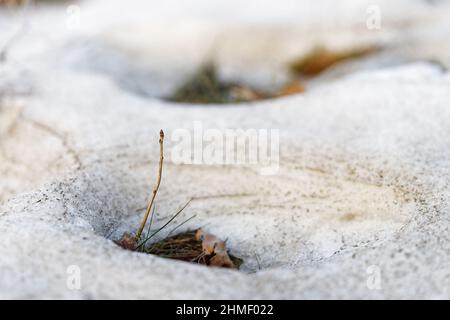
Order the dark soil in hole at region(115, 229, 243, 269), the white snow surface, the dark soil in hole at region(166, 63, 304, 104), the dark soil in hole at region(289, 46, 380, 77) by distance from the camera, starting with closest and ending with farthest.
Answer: the white snow surface, the dark soil in hole at region(115, 229, 243, 269), the dark soil in hole at region(166, 63, 304, 104), the dark soil in hole at region(289, 46, 380, 77)

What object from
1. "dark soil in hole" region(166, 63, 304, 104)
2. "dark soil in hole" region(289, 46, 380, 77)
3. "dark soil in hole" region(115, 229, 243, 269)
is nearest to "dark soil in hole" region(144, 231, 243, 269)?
"dark soil in hole" region(115, 229, 243, 269)

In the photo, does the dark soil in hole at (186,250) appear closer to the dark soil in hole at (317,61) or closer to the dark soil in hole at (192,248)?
the dark soil in hole at (192,248)

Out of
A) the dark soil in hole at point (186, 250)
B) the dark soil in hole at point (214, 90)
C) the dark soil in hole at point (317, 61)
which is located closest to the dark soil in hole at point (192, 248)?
the dark soil in hole at point (186, 250)

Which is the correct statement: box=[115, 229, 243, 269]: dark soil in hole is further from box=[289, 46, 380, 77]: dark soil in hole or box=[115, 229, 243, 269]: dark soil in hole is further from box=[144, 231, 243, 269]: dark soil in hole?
box=[289, 46, 380, 77]: dark soil in hole

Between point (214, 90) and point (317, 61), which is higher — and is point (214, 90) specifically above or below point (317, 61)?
below

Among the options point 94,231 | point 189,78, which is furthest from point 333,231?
point 189,78

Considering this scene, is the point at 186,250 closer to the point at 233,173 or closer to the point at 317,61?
the point at 233,173

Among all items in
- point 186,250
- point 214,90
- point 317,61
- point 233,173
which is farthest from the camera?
point 317,61

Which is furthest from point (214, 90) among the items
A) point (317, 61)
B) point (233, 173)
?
point (233, 173)
